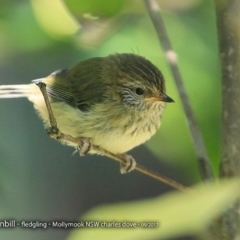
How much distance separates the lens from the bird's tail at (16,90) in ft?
3.28

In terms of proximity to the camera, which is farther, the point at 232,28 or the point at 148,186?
the point at 148,186

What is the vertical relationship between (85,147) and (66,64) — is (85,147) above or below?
below

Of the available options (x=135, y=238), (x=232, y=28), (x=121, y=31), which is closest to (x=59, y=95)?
(x=121, y=31)

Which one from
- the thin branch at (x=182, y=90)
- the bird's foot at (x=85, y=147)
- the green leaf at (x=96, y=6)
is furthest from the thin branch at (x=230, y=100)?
the bird's foot at (x=85, y=147)

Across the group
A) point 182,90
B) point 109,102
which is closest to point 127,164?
point 109,102

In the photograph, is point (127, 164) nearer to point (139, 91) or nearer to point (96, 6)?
point (139, 91)

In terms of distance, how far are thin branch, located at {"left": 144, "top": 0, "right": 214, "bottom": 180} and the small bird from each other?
1.14 ft

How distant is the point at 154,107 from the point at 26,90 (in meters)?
0.45

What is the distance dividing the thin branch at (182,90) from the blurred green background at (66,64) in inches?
0.6

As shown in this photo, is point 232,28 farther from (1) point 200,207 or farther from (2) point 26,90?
(2) point 26,90

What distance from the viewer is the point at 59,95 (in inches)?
51.7

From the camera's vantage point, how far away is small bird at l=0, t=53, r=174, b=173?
120 centimetres

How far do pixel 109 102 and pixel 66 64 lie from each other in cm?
45

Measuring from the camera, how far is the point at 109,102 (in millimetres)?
1372
